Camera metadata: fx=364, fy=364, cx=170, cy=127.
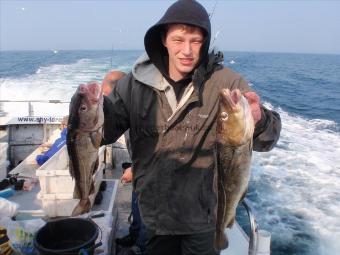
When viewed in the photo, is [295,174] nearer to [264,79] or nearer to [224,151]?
[224,151]

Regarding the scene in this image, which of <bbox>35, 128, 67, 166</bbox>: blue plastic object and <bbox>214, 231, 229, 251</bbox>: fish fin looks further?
<bbox>35, 128, 67, 166</bbox>: blue plastic object

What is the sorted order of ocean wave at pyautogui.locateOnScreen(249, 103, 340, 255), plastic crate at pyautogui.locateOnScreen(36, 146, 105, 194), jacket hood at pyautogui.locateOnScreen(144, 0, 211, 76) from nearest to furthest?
1. jacket hood at pyautogui.locateOnScreen(144, 0, 211, 76)
2. plastic crate at pyautogui.locateOnScreen(36, 146, 105, 194)
3. ocean wave at pyautogui.locateOnScreen(249, 103, 340, 255)

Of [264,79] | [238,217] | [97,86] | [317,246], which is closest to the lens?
[97,86]

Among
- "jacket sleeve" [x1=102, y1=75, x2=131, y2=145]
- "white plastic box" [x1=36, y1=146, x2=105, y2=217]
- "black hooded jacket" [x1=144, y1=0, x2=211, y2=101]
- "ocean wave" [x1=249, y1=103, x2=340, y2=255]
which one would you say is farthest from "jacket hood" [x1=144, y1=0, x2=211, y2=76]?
"ocean wave" [x1=249, y1=103, x2=340, y2=255]

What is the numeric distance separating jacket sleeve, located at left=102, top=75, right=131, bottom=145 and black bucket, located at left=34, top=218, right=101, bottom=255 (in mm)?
1207

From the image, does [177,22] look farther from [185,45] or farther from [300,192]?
[300,192]

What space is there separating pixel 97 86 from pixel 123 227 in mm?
4027

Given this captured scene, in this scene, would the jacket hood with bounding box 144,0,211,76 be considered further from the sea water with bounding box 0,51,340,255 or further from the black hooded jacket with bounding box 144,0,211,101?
the sea water with bounding box 0,51,340,255

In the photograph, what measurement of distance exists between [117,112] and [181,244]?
4.38 feet

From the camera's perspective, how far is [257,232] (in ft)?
12.5

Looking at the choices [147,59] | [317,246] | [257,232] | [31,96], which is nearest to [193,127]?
[147,59]

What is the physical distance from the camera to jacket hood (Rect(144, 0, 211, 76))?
9.18ft

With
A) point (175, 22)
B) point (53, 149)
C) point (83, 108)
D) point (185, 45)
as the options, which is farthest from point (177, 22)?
point (53, 149)

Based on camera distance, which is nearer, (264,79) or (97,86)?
(97,86)
